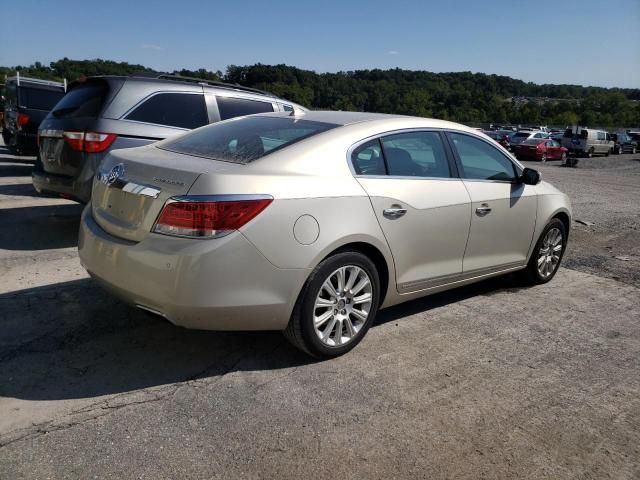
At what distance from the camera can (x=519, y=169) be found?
5.05 metres

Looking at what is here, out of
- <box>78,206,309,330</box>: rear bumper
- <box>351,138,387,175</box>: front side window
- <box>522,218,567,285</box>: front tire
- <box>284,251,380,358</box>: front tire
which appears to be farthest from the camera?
<box>522,218,567,285</box>: front tire

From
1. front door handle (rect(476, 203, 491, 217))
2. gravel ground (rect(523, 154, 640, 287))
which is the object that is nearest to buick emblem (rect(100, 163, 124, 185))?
front door handle (rect(476, 203, 491, 217))

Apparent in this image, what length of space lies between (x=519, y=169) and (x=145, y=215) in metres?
3.40

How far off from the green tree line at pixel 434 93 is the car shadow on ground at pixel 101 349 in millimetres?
15491

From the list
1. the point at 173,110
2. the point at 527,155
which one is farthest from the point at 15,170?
the point at 527,155

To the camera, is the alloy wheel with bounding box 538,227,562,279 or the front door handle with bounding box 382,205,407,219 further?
the alloy wheel with bounding box 538,227,562,279

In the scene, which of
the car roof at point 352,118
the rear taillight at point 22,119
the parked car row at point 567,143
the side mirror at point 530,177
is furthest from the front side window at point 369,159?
the parked car row at point 567,143

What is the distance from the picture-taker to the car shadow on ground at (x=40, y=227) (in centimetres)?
590

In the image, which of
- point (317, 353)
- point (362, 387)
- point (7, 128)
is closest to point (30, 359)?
point (317, 353)

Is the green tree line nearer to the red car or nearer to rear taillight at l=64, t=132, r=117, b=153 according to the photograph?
the red car

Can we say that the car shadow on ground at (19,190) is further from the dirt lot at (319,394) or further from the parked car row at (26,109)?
the dirt lot at (319,394)

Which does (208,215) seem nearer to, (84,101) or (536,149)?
(84,101)

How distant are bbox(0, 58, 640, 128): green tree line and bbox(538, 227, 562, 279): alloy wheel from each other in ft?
50.0

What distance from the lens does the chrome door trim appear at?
402cm
